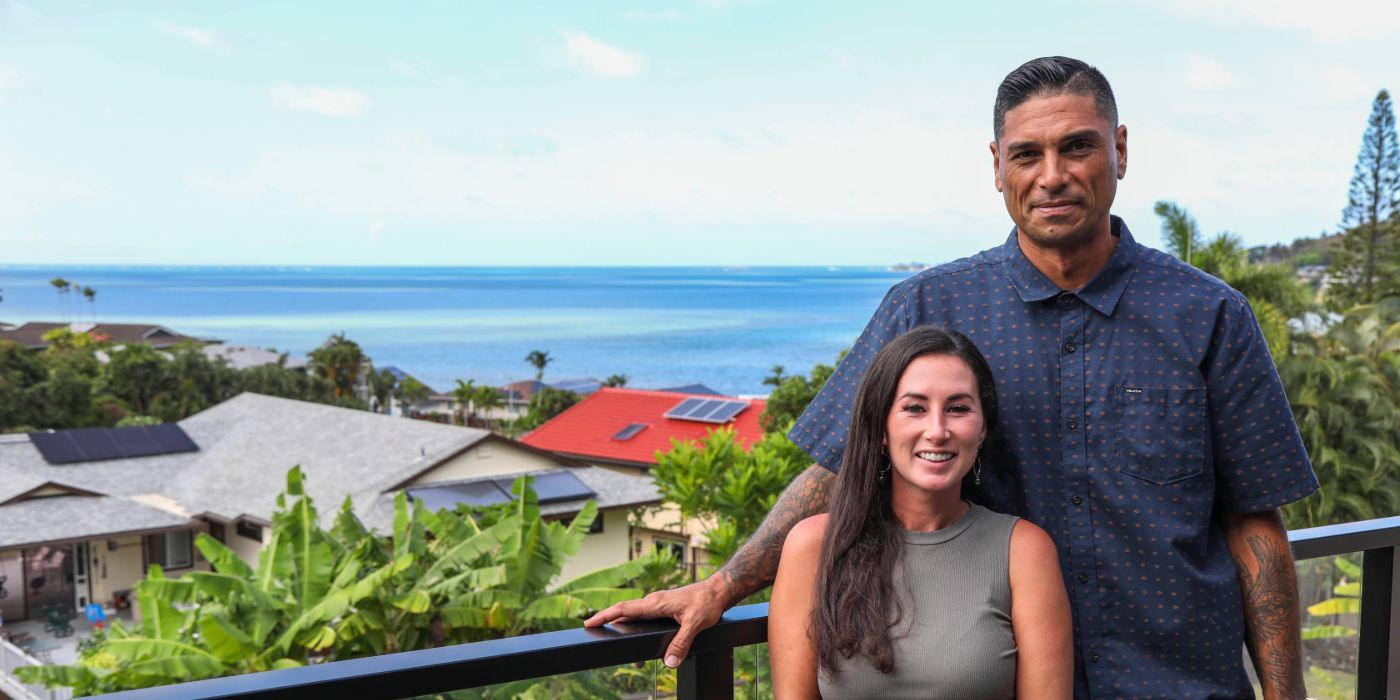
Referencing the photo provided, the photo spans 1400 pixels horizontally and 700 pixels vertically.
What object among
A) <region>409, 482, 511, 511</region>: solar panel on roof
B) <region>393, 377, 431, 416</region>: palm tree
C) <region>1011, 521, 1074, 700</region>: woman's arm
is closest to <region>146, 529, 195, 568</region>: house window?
<region>409, 482, 511, 511</region>: solar panel on roof

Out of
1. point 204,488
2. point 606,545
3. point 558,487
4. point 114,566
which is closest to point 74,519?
point 114,566

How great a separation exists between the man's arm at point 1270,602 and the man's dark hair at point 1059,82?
684 millimetres

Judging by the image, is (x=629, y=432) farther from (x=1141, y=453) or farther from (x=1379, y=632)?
(x=1141, y=453)

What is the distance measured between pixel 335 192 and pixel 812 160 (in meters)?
47.2

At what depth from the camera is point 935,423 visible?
5.12ft

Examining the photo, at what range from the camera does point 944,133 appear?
2876 inches

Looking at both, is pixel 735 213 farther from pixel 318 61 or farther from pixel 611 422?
pixel 611 422

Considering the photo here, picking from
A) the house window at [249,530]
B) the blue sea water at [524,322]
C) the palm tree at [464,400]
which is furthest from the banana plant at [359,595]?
the blue sea water at [524,322]

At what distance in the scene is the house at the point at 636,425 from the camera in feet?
96.0

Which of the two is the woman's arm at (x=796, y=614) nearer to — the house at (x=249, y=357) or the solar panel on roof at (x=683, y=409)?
the solar panel on roof at (x=683, y=409)

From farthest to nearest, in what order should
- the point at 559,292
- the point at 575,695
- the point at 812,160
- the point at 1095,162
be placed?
the point at 559,292 < the point at 812,160 < the point at 575,695 < the point at 1095,162

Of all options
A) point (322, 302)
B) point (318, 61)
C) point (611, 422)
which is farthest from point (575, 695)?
point (322, 302)

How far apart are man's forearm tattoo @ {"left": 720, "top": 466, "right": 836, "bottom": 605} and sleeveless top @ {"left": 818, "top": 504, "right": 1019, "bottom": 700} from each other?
0.22 m

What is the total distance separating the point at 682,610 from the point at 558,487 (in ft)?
67.8
